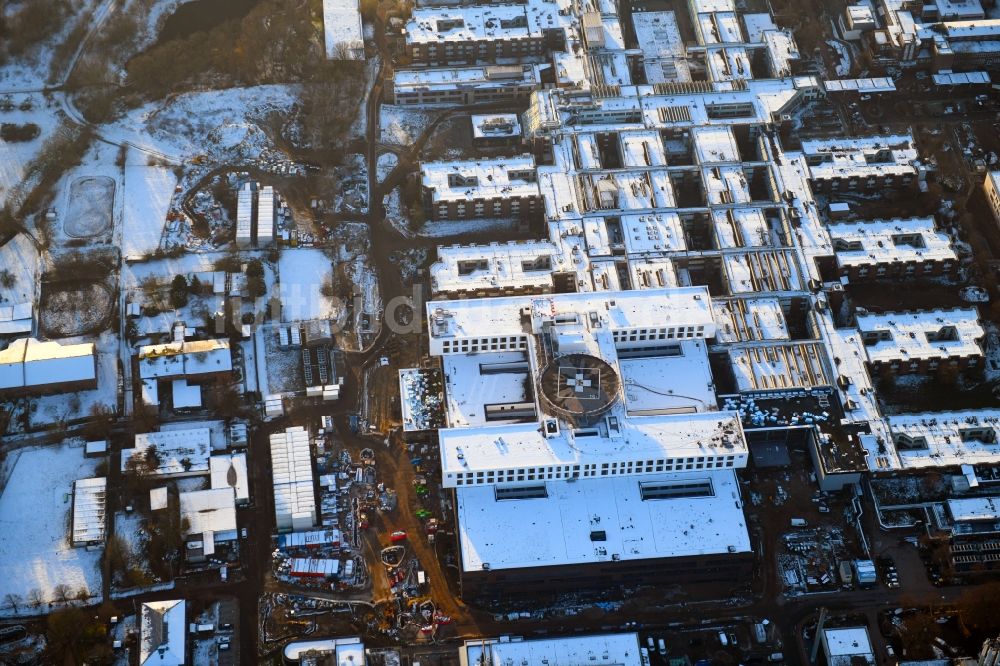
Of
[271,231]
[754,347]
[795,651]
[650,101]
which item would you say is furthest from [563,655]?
[650,101]

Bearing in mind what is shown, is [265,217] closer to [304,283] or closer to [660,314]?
[304,283]

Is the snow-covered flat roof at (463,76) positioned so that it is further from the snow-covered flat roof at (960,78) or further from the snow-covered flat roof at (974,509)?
the snow-covered flat roof at (974,509)

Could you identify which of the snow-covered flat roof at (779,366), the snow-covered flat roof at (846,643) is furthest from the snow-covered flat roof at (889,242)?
the snow-covered flat roof at (846,643)

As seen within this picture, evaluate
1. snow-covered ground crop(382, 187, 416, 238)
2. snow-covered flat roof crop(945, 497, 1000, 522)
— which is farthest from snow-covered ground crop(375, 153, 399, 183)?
snow-covered flat roof crop(945, 497, 1000, 522)

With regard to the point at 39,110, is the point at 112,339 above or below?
below

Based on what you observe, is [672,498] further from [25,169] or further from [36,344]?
[25,169]

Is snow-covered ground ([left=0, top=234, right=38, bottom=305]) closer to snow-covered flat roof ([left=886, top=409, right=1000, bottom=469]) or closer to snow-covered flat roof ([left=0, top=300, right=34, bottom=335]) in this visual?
snow-covered flat roof ([left=0, top=300, right=34, bottom=335])
